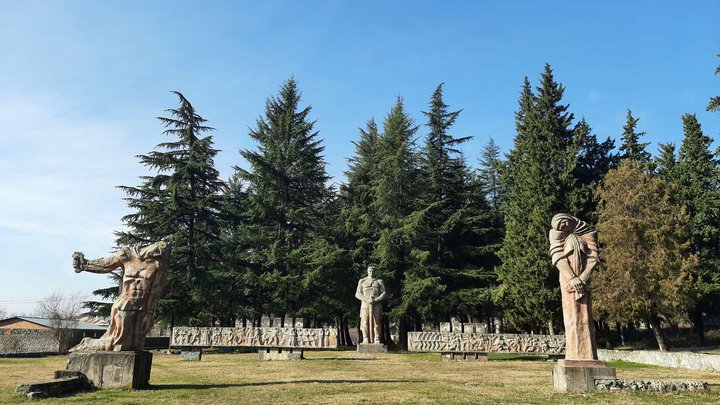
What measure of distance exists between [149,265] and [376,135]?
81.1ft

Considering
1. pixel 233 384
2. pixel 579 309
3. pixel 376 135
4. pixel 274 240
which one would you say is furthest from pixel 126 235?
pixel 579 309

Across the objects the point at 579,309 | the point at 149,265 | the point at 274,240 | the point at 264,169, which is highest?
the point at 264,169

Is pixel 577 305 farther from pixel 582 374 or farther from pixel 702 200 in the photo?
pixel 702 200

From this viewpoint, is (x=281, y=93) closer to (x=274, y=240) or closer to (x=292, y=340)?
(x=274, y=240)

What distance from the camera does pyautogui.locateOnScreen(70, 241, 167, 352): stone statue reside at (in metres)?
9.84

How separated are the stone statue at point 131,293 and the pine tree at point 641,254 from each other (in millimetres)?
17773

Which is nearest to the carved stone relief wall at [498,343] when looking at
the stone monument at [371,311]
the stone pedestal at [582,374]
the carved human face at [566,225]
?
the stone monument at [371,311]

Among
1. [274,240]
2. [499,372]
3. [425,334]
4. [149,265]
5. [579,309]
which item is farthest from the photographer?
[274,240]

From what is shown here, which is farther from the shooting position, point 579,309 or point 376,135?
point 376,135

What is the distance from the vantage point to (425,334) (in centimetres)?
1961

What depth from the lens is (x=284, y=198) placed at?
29750 millimetres

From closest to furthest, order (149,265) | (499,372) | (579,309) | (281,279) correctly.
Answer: (579,309) < (149,265) < (499,372) < (281,279)

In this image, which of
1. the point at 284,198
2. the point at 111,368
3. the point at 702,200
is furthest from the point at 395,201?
the point at 111,368

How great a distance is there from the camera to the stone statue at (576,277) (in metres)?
9.26
